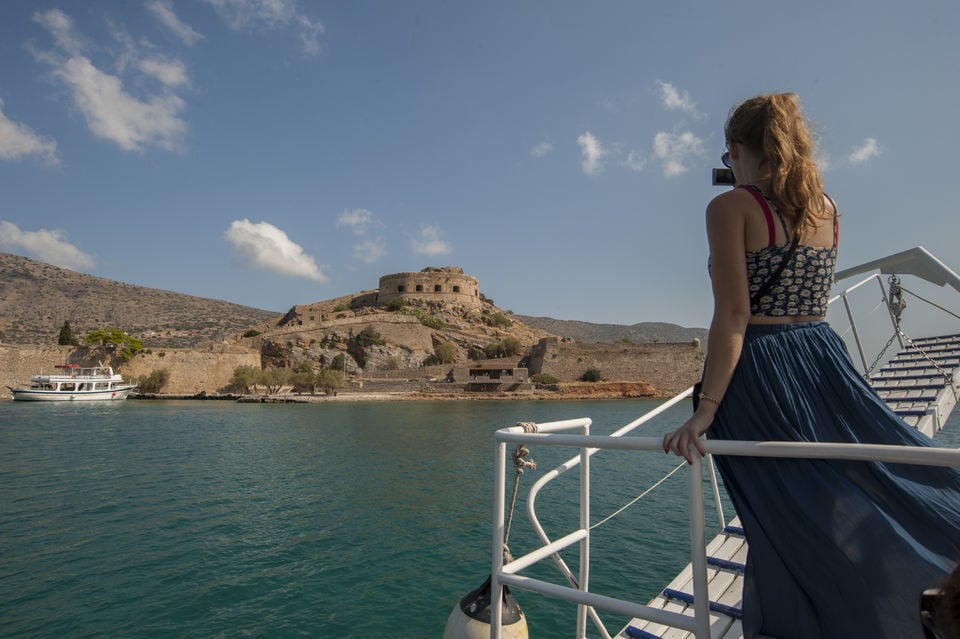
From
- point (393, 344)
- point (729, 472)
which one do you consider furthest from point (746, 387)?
point (393, 344)

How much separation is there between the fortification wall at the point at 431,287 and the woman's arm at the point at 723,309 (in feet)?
197

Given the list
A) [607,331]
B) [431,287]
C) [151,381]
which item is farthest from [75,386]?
[607,331]

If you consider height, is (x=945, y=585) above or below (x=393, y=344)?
below

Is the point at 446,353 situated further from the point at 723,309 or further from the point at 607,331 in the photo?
the point at 607,331

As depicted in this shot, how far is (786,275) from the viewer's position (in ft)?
5.58

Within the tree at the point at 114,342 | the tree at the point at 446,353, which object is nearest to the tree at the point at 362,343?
the tree at the point at 446,353

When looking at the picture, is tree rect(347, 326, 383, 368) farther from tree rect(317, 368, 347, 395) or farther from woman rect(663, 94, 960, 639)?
woman rect(663, 94, 960, 639)

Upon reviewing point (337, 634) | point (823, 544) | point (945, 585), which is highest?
point (945, 585)

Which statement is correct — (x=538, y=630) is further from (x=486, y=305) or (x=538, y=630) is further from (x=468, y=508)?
(x=486, y=305)

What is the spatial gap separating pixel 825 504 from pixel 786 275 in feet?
2.06

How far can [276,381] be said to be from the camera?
43.0 m

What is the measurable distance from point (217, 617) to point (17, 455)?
12.6 metres

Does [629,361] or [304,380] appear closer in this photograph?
[304,380]

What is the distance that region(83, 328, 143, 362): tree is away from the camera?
41.0 meters
